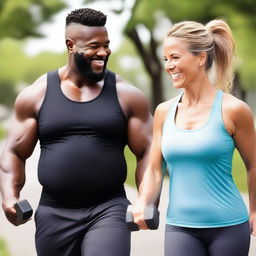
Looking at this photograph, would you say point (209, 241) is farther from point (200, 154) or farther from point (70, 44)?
point (70, 44)

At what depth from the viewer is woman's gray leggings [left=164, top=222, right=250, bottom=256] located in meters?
3.42

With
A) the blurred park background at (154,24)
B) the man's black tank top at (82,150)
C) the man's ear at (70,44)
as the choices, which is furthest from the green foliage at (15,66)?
the man's black tank top at (82,150)

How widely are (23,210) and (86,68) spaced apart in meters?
0.77

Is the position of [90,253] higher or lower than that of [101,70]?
lower

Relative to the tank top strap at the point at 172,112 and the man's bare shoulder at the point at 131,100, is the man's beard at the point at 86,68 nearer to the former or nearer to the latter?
the man's bare shoulder at the point at 131,100

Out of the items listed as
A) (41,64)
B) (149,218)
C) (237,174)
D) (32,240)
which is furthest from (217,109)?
(41,64)

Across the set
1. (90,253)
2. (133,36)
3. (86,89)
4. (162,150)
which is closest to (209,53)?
(162,150)

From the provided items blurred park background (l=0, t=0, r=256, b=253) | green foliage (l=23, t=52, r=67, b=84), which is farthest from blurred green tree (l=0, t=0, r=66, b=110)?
green foliage (l=23, t=52, r=67, b=84)

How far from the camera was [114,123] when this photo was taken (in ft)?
13.0

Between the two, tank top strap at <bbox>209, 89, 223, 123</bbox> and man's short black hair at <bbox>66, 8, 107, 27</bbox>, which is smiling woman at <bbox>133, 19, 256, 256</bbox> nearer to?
tank top strap at <bbox>209, 89, 223, 123</bbox>

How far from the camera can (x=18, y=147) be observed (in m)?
4.18

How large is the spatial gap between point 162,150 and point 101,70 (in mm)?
672

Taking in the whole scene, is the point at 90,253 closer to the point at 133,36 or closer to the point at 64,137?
the point at 64,137

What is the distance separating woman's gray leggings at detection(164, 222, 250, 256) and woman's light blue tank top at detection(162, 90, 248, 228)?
31 mm
